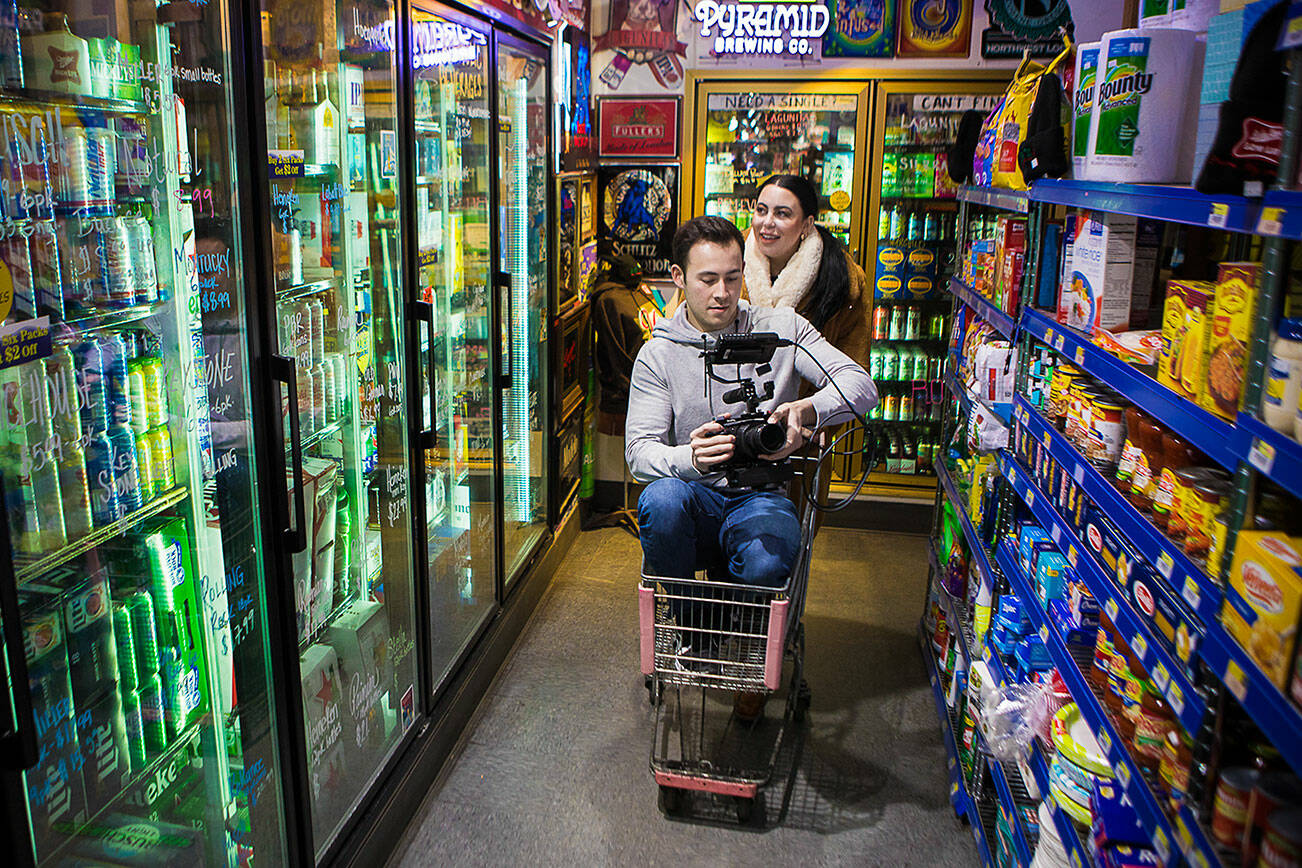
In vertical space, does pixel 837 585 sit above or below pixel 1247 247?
below

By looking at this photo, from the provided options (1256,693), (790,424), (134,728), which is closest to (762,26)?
(790,424)

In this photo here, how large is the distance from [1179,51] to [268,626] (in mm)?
2300

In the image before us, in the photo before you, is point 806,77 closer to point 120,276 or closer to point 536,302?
point 536,302

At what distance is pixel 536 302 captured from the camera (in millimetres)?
4715

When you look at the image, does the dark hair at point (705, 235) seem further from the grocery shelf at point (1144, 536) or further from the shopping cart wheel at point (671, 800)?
the shopping cart wheel at point (671, 800)

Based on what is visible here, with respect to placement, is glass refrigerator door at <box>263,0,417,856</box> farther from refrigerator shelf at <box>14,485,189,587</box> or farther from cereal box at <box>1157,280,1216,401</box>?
cereal box at <box>1157,280,1216,401</box>

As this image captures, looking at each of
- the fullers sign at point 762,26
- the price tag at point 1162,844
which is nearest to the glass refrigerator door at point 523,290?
the fullers sign at point 762,26

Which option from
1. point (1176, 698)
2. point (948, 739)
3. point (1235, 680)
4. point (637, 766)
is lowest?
point (637, 766)

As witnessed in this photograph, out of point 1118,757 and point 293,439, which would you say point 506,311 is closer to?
point 293,439

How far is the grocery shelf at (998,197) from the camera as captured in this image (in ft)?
9.53

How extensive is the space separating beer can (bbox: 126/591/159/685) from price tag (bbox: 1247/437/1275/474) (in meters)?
2.01

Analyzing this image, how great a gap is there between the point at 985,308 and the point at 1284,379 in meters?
2.01

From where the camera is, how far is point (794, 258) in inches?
175

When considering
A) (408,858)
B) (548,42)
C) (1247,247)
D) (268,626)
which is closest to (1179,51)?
(1247,247)
